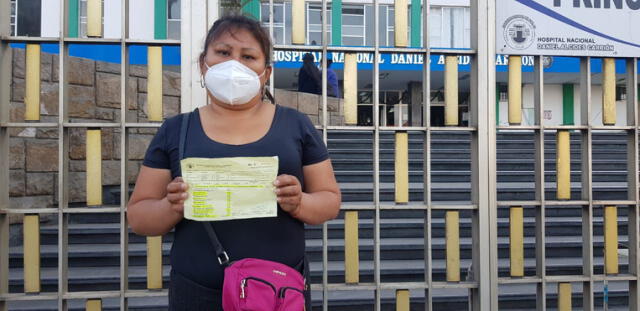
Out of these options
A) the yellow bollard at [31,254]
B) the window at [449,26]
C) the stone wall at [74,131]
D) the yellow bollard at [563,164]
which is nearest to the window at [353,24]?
the window at [449,26]

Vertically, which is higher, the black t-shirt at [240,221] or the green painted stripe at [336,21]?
the green painted stripe at [336,21]

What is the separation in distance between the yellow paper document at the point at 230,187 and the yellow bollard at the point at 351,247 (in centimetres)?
115

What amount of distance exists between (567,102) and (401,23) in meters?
20.2

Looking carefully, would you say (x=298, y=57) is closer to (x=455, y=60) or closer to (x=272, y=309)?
(x=455, y=60)

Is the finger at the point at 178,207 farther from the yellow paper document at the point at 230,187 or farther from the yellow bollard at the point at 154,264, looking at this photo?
the yellow bollard at the point at 154,264

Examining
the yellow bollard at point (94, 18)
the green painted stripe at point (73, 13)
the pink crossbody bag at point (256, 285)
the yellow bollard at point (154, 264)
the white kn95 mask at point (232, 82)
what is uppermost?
the green painted stripe at point (73, 13)

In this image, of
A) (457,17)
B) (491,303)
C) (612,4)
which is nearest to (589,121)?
(612,4)

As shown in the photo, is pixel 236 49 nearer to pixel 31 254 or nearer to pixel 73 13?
pixel 31 254

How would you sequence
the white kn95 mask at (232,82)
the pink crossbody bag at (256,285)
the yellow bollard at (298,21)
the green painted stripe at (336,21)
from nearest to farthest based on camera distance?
the pink crossbody bag at (256,285), the white kn95 mask at (232,82), the yellow bollard at (298,21), the green painted stripe at (336,21)

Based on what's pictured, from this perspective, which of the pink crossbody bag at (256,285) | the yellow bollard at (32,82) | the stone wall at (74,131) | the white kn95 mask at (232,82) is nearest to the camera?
the pink crossbody bag at (256,285)

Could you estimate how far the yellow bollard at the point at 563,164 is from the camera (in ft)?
8.92

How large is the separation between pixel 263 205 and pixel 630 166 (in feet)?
7.34

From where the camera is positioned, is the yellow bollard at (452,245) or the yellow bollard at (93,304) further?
the yellow bollard at (452,245)

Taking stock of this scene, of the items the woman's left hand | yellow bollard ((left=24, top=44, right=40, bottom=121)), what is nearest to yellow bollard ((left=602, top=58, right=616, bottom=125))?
the woman's left hand
